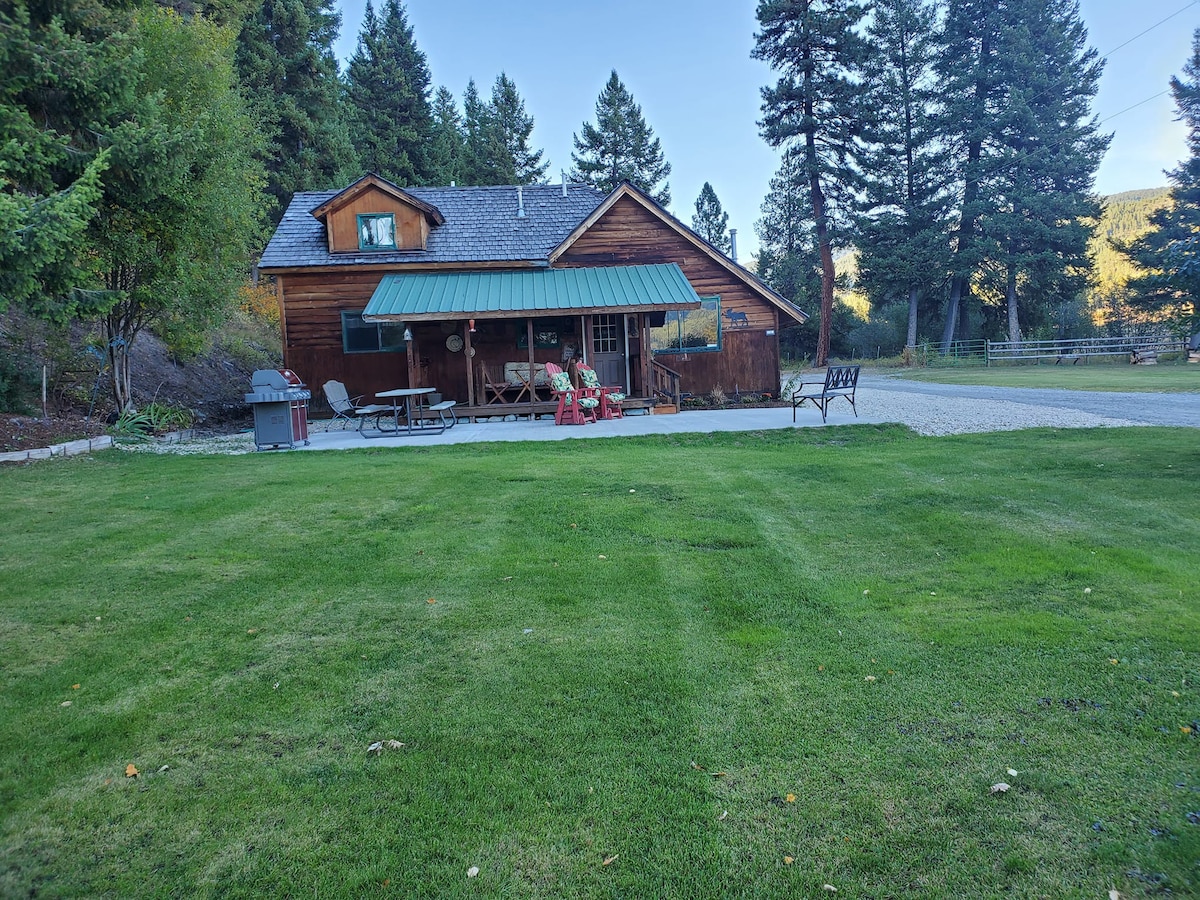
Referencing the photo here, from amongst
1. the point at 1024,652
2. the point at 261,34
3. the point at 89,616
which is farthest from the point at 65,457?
the point at 261,34

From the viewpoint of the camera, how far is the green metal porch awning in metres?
14.9

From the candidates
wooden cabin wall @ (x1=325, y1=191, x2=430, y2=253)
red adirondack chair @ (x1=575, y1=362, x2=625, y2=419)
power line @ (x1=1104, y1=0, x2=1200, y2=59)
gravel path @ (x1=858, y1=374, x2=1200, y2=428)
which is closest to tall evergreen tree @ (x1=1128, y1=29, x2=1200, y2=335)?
power line @ (x1=1104, y1=0, x2=1200, y2=59)

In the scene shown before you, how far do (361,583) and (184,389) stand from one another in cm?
1589

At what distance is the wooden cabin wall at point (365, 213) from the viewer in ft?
58.7

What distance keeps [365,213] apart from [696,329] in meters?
8.64

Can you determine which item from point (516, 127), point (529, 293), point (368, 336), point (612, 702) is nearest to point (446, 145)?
point (516, 127)

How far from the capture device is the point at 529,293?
15867 mm

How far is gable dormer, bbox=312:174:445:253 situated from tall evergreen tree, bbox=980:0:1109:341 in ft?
89.3

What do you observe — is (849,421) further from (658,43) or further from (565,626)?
(658,43)

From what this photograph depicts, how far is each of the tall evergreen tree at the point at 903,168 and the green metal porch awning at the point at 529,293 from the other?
2240 centimetres

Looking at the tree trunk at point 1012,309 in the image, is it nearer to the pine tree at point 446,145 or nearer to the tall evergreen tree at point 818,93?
the tall evergreen tree at point 818,93

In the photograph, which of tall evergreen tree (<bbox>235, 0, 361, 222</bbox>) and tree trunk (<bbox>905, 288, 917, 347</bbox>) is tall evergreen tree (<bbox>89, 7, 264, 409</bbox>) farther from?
tree trunk (<bbox>905, 288, 917, 347</bbox>)

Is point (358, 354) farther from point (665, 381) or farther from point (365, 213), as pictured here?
point (665, 381)

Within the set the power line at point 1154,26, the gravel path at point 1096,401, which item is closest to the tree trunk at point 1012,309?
the power line at point 1154,26
